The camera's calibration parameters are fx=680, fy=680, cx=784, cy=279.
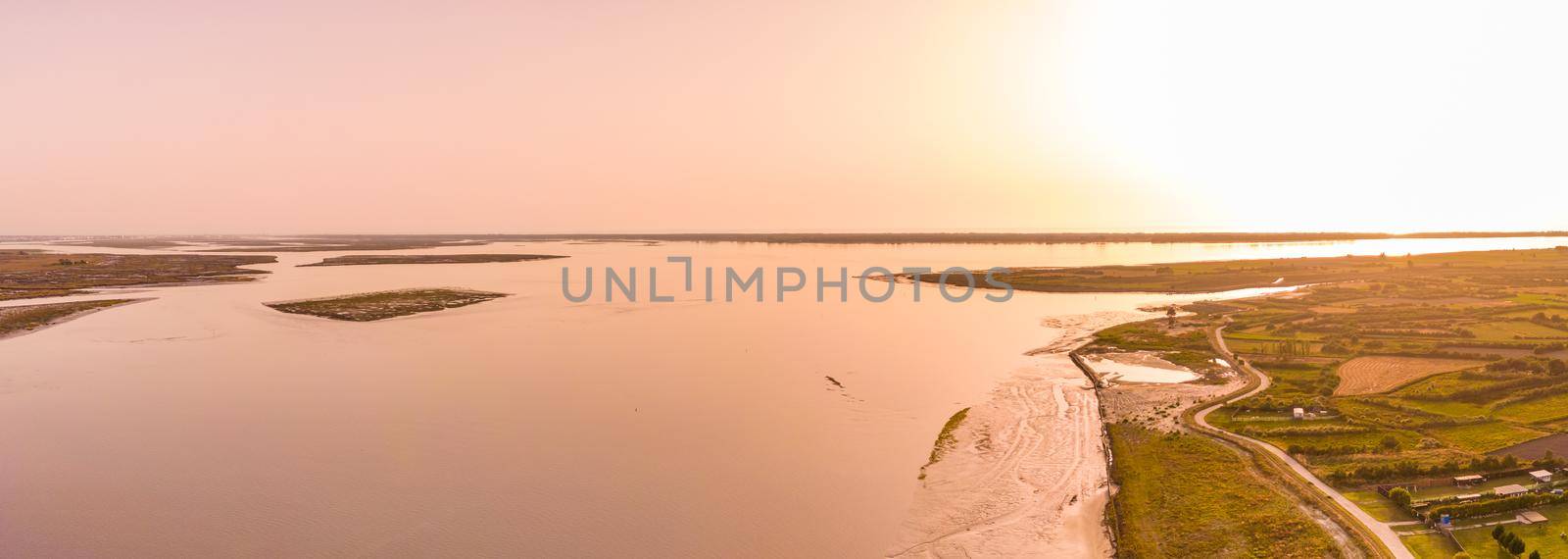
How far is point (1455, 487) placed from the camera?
870 inches

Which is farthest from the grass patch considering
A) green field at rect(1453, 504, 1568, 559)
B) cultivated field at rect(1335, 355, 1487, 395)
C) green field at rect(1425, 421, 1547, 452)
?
cultivated field at rect(1335, 355, 1487, 395)

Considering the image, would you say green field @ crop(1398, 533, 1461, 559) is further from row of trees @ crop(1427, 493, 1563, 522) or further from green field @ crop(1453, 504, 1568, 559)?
row of trees @ crop(1427, 493, 1563, 522)

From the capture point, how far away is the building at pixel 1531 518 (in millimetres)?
19609

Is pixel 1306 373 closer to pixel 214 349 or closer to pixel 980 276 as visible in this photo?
pixel 980 276

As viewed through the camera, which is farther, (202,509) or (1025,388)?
(1025,388)

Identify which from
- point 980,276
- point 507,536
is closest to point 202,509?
point 507,536

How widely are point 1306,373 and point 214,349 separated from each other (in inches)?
2694

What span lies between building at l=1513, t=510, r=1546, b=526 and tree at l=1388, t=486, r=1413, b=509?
7.89ft

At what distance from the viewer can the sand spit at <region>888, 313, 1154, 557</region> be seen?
20.4 meters

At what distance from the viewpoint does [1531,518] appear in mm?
19781

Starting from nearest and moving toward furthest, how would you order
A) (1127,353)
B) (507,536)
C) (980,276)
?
1. (507,536)
2. (1127,353)
3. (980,276)

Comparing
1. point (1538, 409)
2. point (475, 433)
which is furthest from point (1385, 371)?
point (475, 433)

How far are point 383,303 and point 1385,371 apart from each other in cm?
7923

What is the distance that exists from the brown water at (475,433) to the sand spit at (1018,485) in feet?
3.88
